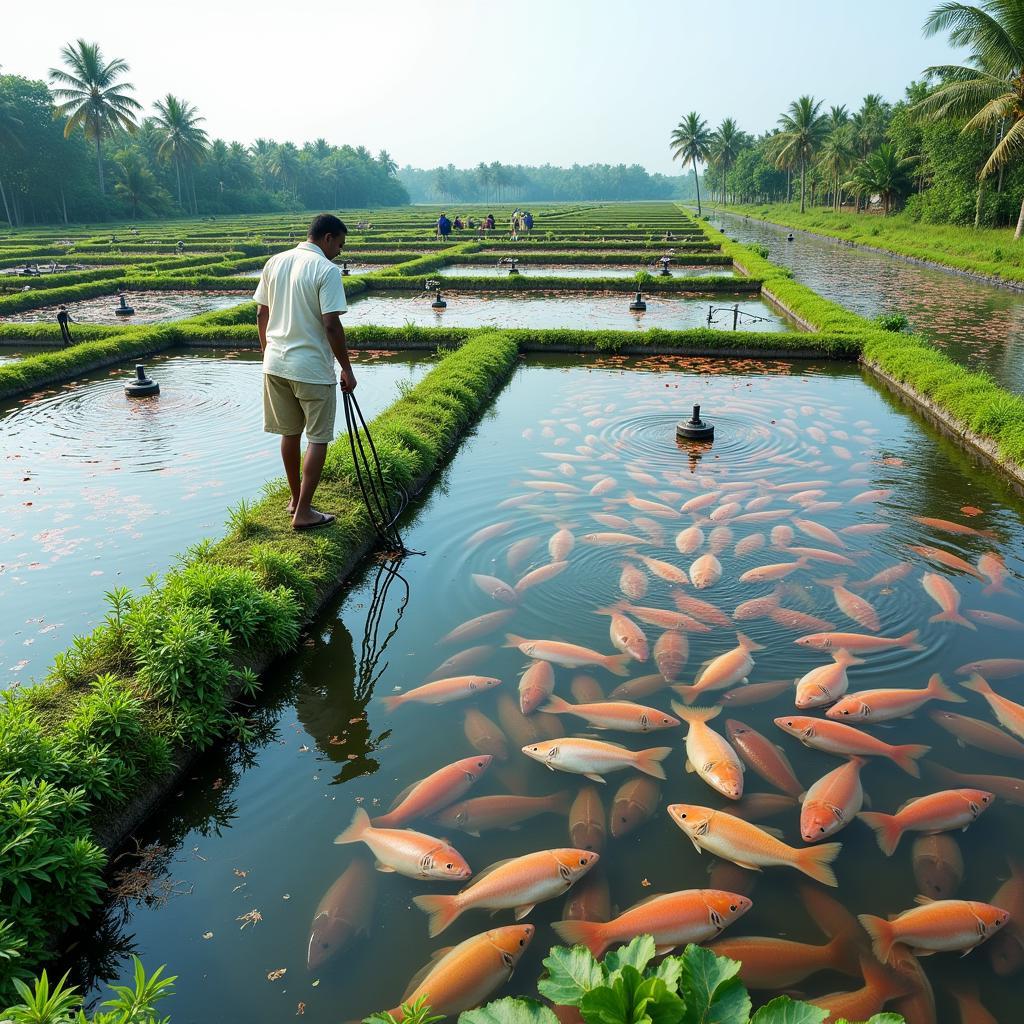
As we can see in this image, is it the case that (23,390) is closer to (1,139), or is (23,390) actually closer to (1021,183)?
(1021,183)

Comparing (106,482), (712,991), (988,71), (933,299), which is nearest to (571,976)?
(712,991)

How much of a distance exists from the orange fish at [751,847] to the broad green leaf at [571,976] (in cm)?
167

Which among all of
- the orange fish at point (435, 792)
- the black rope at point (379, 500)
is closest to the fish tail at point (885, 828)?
the orange fish at point (435, 792)

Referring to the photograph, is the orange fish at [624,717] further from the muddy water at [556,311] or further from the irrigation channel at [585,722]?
the muddy water at [556,311]

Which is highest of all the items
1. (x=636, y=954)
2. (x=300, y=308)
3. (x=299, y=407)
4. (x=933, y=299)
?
(x=300, y=308)

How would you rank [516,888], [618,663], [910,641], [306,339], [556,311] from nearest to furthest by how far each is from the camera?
[516,888] < [618,663] < [910,641] < [306,339] < [556,311]

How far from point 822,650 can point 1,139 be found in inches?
2341

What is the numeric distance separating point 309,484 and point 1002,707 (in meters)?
4.91

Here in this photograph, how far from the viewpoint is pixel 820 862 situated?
3256 millimetres

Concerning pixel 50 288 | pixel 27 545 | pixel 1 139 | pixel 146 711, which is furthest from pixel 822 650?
pixel 1 139

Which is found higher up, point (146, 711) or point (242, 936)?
point (146, 711)

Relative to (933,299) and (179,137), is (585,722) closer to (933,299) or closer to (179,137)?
(933,299)

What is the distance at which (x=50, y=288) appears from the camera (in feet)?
71.3

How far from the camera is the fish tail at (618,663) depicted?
15.2 ft
